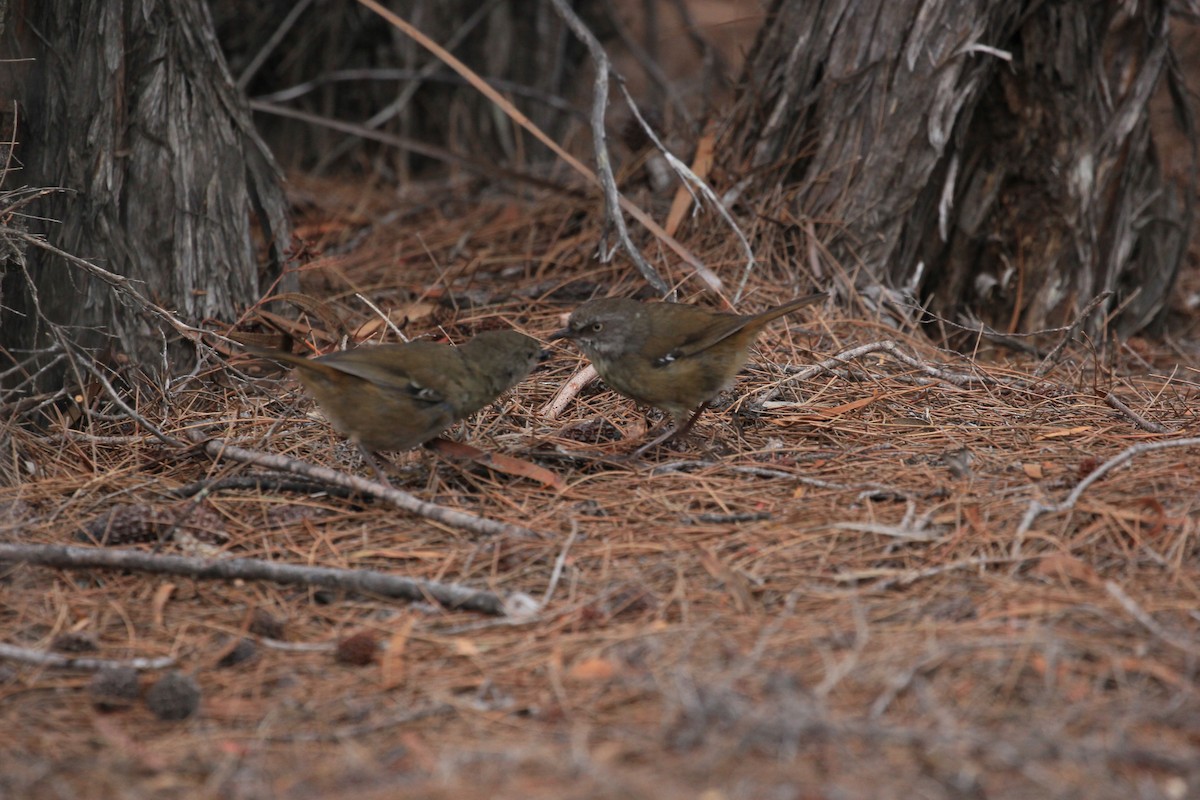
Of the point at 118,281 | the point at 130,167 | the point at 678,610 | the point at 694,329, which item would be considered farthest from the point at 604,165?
the point at 678,610

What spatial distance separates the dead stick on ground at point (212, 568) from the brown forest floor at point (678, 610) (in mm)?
51

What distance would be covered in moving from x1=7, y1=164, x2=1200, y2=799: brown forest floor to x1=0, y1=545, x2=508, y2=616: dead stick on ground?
51mm

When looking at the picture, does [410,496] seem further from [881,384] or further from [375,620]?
[881,384]

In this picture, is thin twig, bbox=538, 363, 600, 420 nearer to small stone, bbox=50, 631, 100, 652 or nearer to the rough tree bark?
the rough tree bark

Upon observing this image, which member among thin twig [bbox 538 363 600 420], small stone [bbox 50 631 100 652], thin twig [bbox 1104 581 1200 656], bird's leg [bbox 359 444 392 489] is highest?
thin twig [bbox 1104 581 1200 656]

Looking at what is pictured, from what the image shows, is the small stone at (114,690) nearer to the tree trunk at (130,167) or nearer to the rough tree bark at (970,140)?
the tree trunk at (130,167)

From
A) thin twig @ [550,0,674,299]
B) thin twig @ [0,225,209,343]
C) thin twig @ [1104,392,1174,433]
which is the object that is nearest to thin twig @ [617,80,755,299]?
thin twig @ [550,0,674,299]

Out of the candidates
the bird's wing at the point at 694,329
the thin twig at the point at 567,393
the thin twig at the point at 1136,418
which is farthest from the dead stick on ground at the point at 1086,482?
the thin twig at the point at 567,393

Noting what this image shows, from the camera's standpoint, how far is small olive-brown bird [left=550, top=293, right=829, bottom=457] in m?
4.77

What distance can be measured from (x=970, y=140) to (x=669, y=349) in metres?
2.92

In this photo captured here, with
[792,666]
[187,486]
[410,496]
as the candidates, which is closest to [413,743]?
[792,666]

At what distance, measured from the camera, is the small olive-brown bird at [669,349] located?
4773 mm

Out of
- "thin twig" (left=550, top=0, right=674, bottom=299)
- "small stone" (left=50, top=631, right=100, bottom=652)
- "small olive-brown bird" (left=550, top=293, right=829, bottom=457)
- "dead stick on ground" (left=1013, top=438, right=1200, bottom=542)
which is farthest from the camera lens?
"thin twig" (left=550, top=0, right=674, bottom=299)

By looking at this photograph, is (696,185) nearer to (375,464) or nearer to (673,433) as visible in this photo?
(673,433)
